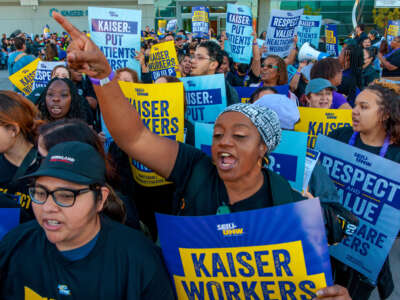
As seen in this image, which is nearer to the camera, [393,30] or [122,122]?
[122,122]

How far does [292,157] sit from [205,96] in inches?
66.1

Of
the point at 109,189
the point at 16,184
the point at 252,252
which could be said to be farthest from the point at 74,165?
the point at 16,184

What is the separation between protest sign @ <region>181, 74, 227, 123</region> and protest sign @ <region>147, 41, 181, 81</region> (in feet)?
4.42

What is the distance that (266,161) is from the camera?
1943 millimetres

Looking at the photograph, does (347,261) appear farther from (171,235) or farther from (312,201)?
(171,235)

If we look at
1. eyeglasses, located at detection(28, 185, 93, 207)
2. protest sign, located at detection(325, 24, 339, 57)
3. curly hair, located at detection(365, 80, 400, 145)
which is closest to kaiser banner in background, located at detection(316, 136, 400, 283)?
curly hair, located at detection(365, 80, 400, 145)

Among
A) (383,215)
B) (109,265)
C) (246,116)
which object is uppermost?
(246,116)

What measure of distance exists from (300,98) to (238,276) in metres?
4.19

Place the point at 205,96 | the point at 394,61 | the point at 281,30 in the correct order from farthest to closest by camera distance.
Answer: the point at 394,61, the point at 281,30, the point at 205,96

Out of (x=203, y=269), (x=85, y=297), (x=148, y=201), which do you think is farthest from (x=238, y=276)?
(x=148, y=201)

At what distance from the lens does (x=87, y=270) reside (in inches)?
55.0

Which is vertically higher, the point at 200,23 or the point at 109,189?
the point at 200,23

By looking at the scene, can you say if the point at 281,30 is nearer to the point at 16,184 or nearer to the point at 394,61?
the point at 394,61

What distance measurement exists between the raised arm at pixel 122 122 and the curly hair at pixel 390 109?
5.77 ft
